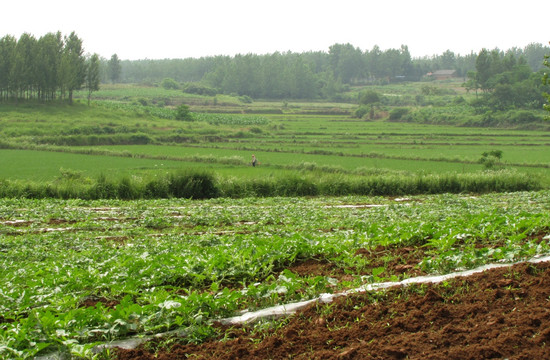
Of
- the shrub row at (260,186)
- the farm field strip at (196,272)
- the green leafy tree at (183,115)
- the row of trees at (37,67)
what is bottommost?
the shrub row at (260,186)

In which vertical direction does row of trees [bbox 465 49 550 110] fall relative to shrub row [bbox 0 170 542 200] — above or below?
above

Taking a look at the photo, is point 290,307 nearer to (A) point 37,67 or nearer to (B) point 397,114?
(A) point 37,67

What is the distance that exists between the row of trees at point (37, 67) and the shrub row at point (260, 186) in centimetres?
6080

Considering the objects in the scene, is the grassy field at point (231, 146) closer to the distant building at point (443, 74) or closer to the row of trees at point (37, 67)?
the row of trees at point (37, 67)

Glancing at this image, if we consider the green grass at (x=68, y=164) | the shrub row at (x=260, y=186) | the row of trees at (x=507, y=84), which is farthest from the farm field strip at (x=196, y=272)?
the row of trees at (x=507, y=84)

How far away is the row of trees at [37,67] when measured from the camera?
78000mm

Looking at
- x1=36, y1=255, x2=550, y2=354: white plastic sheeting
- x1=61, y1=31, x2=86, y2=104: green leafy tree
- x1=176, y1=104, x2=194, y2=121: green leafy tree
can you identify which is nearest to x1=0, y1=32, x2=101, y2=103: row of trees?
x1=61, y1=31, x2=86, y2=104: green leafy tree

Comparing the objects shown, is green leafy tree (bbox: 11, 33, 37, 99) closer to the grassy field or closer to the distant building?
the grassy field

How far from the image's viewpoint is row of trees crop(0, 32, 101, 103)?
78000 millimetres

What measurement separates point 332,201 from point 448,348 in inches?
704

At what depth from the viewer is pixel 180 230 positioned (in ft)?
47.0

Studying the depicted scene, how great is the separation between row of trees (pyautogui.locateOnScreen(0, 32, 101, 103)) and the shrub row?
199 ft

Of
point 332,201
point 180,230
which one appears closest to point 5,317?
point 180,230

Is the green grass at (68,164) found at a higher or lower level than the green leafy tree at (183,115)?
lower
